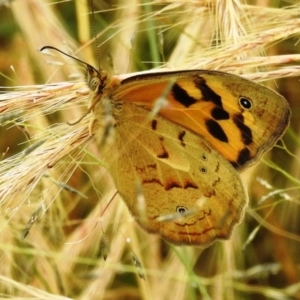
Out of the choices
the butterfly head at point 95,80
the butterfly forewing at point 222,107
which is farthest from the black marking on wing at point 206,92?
the butterfly head at point 95,80

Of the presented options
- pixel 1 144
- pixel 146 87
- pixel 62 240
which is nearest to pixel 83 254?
pixel 62 240

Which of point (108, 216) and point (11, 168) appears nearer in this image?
point (11, 168)

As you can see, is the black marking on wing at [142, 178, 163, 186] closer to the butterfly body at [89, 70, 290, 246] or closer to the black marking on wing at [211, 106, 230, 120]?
the butterfly body at [89, 70, 290, 246]

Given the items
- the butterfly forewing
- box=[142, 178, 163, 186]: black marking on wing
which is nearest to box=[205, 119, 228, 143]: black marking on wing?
the butterfly forewing

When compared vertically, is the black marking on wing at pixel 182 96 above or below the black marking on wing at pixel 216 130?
above

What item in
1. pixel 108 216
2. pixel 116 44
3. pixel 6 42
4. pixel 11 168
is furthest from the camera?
pixel 6 42

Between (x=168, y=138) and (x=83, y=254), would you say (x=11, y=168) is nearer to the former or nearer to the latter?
(x=168, y=138)

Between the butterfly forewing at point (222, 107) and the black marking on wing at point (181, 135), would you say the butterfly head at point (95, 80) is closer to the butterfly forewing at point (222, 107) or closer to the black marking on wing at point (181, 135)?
the butterfly forewing at point (222, 107)

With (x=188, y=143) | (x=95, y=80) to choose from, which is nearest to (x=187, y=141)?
(x=188, y=143)
